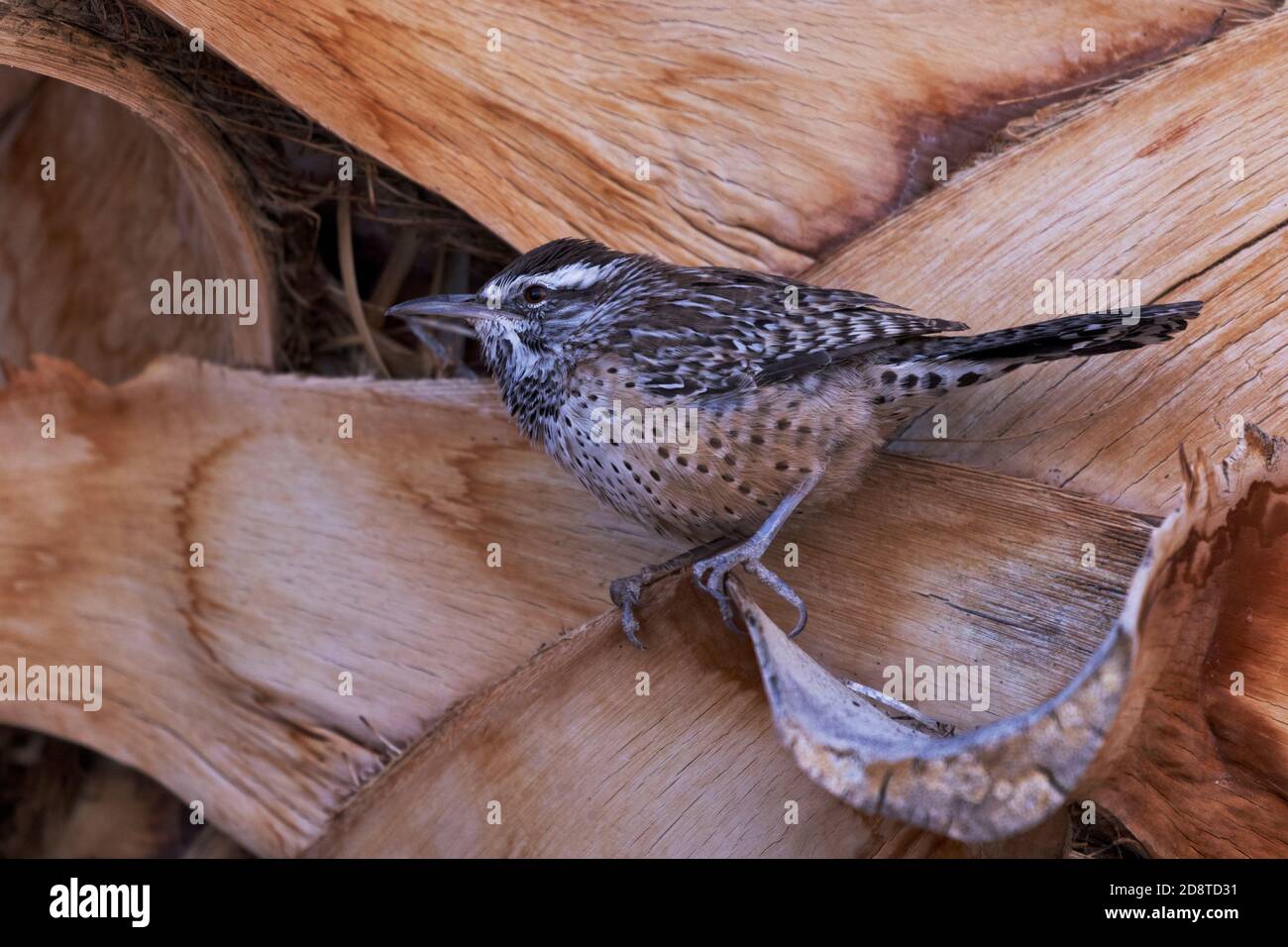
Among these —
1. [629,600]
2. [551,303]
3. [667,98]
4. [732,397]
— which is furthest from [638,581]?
[667,98]

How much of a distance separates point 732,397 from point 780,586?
0.29 metres

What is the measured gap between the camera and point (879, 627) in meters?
1.74

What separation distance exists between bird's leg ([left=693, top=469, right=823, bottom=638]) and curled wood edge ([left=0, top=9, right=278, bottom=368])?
1.01m

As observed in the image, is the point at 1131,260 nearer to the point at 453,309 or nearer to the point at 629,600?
the point at 629,600

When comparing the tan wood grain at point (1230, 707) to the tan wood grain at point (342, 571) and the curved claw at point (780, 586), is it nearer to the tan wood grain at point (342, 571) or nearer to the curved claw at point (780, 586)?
the tan wood grain at point (342, 571)

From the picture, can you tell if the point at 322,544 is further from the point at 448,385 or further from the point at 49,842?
the point at 49,842

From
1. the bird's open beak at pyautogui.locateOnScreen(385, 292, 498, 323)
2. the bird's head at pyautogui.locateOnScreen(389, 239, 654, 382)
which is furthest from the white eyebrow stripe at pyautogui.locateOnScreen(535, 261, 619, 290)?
the bird's open beak at pyautogui.locateOnScreen(385, 292, 498, 323)

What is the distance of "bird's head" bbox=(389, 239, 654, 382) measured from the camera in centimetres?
192

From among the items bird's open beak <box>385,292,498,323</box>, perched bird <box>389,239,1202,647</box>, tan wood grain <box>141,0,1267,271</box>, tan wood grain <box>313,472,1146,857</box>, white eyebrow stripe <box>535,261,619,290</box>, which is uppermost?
tan wood grain <box>141,0,1267,271</box>

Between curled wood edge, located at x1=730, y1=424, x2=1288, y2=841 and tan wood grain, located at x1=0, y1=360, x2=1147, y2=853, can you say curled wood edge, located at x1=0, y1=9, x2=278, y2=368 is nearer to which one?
tan wood grain, located at x1=0, y1=360, x2=1147, y2=853

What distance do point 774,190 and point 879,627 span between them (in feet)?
2.33

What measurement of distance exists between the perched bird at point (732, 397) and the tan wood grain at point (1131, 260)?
0.33 feet

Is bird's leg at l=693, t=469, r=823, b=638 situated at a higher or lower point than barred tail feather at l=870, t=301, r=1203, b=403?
lower

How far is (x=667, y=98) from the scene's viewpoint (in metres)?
1.93
